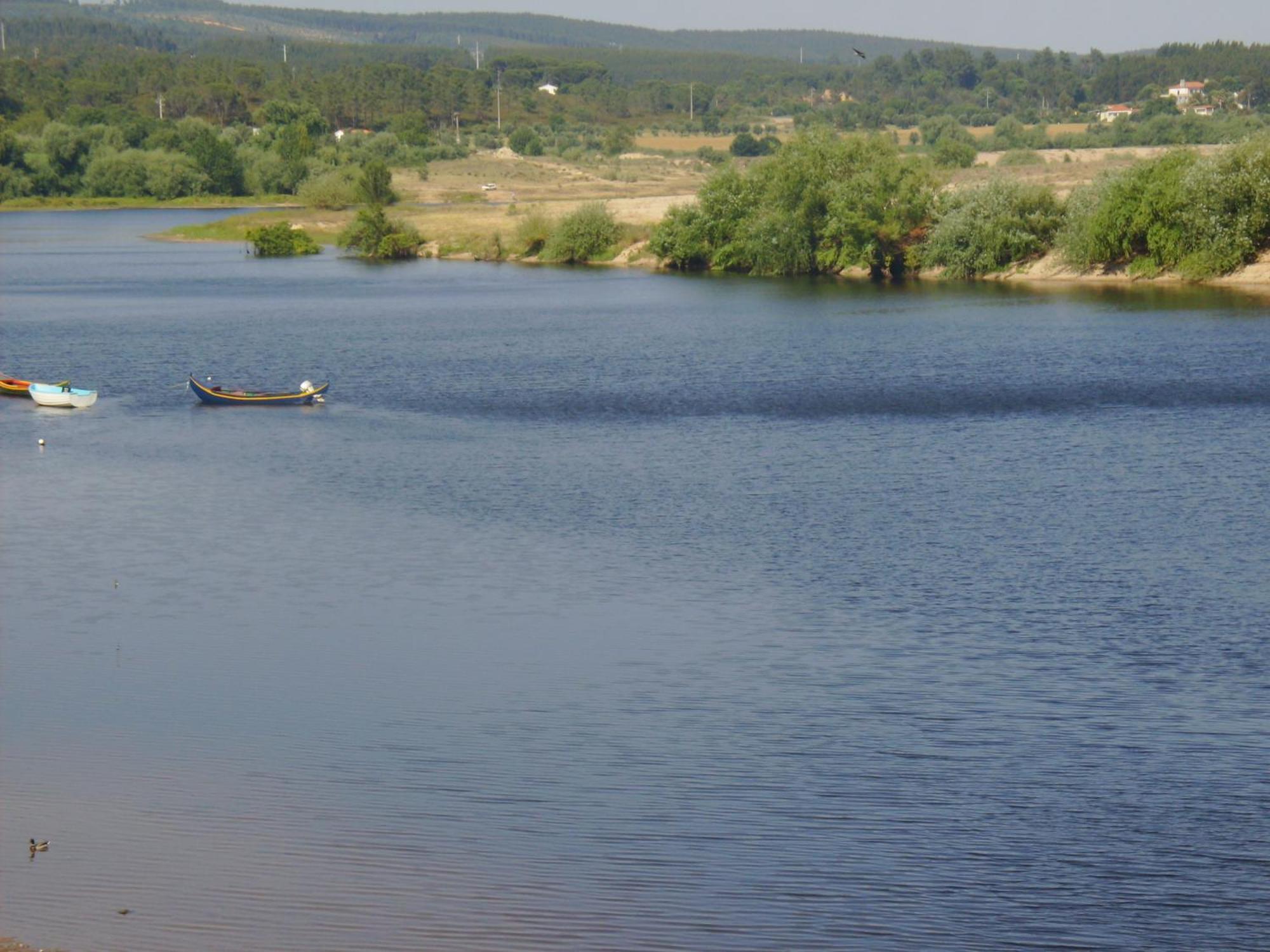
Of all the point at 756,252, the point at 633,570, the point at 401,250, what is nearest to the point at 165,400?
the point at 633,570

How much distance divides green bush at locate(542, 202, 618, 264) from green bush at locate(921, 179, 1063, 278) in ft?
87.3

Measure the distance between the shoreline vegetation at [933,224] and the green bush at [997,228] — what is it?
7 cm

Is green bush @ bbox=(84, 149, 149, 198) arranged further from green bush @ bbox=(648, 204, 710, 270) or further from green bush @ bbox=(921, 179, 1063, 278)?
green bush @ bbox=(921, 179, 1063, 278)

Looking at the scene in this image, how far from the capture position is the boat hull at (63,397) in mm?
52000

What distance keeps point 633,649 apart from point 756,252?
232ft

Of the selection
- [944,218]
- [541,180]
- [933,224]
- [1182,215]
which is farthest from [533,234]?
[541,180]

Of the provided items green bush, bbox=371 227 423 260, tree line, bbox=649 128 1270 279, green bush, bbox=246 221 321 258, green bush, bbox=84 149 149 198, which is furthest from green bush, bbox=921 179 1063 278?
green bush, bbox=84 149 149 198

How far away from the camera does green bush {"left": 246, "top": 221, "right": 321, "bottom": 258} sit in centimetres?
11906

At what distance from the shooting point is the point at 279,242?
119688 millimetres

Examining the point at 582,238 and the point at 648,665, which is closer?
the point at 648,665

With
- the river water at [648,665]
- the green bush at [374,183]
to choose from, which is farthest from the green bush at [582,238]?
the river water at [648,665]

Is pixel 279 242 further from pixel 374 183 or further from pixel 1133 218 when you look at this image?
pixel 1133 218

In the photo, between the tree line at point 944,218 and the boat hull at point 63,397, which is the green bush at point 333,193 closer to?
the tree line at point 944,218

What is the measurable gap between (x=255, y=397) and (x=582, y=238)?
5811cm
